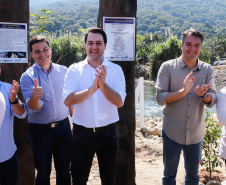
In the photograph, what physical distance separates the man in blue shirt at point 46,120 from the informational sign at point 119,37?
0.67 metres

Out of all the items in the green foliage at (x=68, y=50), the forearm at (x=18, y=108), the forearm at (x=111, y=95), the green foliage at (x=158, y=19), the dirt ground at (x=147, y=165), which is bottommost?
the dirt ground at (x=147, y=165)

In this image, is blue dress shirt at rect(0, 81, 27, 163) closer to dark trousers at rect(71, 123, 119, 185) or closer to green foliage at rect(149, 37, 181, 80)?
dark trousers at rect(71, 123, 119, 185)

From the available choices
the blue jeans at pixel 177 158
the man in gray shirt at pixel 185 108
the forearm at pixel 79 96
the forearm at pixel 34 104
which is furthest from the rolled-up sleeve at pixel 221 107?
the forearm at pixel 34 104

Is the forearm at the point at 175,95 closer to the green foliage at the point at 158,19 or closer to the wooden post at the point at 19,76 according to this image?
the wooden post at the point at 19,76

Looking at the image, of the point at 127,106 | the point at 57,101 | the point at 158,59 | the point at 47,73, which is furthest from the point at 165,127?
the point at 158,59

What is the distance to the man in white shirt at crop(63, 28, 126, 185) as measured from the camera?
8.07ft

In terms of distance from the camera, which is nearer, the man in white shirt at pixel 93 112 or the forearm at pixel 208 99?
the man in white shirt at pixel 93 112

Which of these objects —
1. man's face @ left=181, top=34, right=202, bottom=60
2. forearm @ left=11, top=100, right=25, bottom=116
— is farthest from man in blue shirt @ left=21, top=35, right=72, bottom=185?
man's face @ left=181, top=34, right=202, bottom=60

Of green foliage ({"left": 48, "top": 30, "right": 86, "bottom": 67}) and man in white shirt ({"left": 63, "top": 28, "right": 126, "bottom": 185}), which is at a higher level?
green foliage ({"left": 48, "top": 30, "right": 86, "bottom": 67})

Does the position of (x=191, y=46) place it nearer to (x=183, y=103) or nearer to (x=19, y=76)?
(x=183, y=103)

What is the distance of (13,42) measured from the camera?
10.2ft

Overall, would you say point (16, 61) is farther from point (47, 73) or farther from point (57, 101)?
point (57, 101)

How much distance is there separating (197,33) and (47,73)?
1.54m

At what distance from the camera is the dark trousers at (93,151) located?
2465mm
